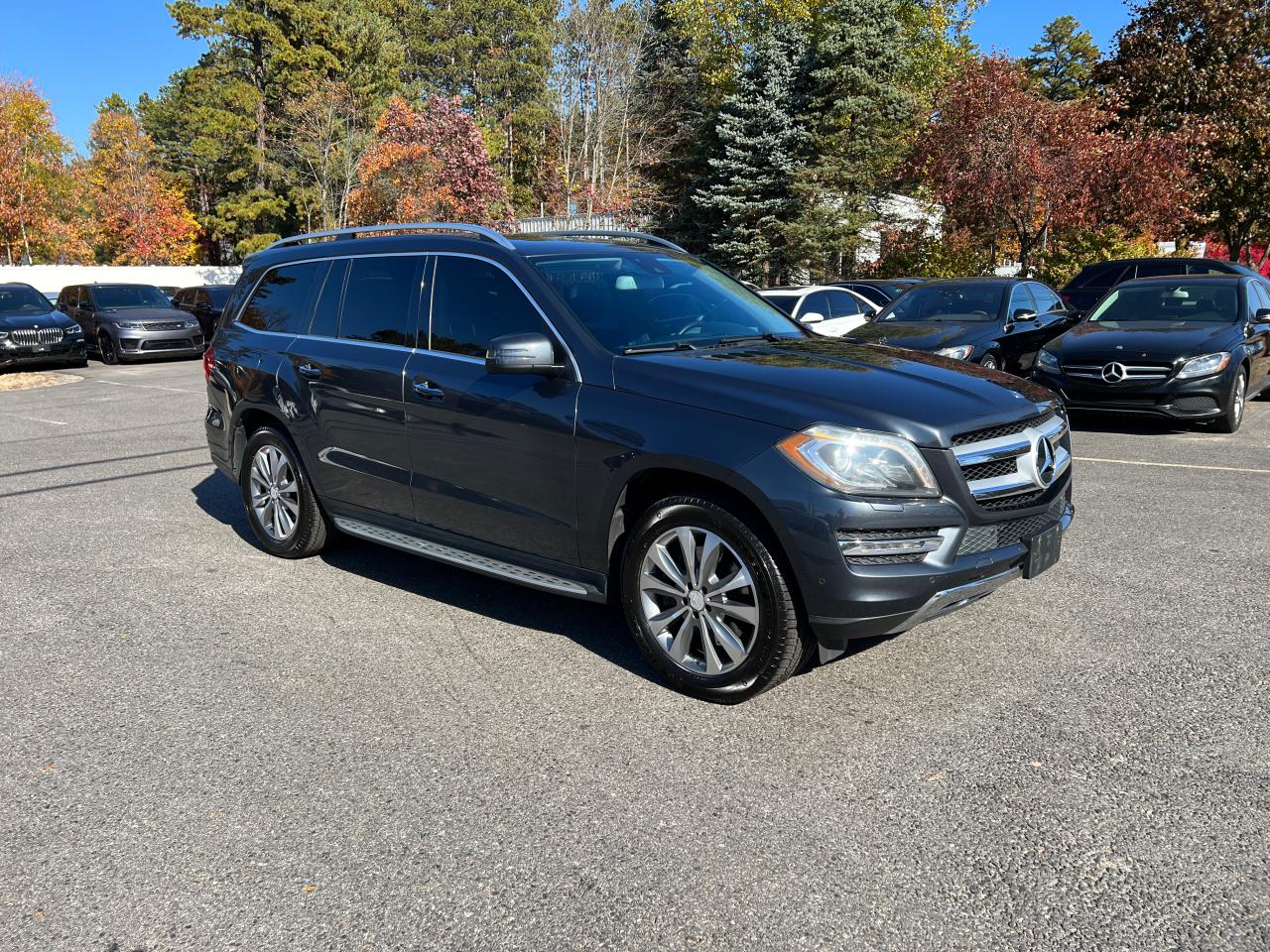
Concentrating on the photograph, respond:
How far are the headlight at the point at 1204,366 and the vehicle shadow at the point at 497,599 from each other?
23.8 ft

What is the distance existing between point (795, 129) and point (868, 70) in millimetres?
6325

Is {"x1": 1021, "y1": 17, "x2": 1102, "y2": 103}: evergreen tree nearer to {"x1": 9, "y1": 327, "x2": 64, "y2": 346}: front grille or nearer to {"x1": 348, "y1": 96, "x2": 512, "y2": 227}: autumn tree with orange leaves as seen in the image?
{"x1": 348, "y1": 96, "x2": 512, "y2": 227}: autumn tree with orange leaves

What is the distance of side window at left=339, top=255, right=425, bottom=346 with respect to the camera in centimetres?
511

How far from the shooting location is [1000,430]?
13.0 feet

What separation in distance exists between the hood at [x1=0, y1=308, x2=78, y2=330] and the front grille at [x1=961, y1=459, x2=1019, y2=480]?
64.2 ft

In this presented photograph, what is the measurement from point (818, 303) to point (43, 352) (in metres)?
14.5

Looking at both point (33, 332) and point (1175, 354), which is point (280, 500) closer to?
point (1175, 354)

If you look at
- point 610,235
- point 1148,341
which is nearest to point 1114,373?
point 1148,341

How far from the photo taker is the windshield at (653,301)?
14.8ft

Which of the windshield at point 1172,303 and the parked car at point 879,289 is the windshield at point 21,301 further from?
the windshield at point 1172,303

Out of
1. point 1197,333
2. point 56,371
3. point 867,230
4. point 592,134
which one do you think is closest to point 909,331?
point 1197,333

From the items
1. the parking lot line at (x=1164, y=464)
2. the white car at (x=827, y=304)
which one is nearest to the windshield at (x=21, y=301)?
the white car at (x=827, y=304)

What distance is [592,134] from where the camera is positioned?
145 feet

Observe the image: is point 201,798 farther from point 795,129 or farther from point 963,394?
point 795,129
